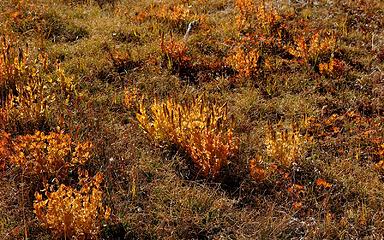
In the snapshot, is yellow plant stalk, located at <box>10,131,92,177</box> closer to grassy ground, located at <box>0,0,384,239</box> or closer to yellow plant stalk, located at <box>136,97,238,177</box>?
grassy ground, located at <box>0,0,384,239</box>

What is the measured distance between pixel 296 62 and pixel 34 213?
16.4 feet

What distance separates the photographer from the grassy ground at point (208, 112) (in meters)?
4.67

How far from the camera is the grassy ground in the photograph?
15.3 ft

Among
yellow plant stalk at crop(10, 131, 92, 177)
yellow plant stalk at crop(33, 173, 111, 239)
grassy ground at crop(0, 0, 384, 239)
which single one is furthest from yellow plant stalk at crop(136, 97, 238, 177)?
yellow plant stalk at crop(33, 173, 111, 239)

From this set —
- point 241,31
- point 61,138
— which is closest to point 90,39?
point 241,31

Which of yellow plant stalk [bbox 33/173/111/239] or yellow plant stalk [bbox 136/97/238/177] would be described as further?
yellow plant stalk [bbox 136/97/238/177]

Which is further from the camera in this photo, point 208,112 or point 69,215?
point 208,112

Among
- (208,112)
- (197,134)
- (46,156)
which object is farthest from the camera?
(208,112)

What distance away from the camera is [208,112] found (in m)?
5.71

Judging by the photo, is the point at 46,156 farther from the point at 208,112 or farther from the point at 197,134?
the point at 208,112

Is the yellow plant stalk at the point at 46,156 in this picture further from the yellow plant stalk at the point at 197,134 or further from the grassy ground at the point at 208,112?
the yellow plant stalk at the point at 197,134

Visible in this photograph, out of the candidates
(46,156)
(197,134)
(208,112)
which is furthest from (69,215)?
(208,112)

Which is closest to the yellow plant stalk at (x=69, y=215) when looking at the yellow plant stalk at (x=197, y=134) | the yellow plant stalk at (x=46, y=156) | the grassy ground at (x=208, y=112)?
the grassy ground at (x=208, y=112)

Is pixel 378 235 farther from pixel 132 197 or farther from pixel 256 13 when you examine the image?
pixel 256 13
